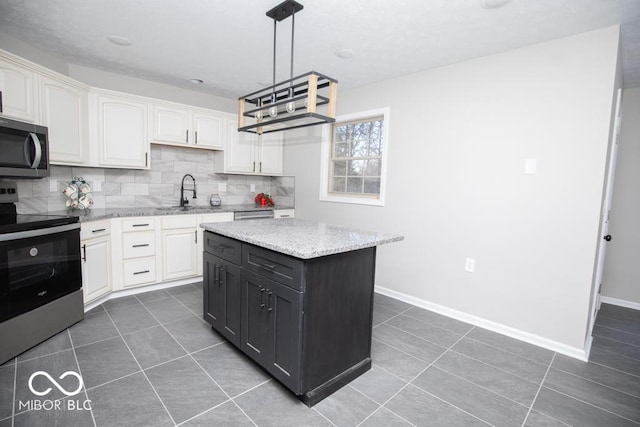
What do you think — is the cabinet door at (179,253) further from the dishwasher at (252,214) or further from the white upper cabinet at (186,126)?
the white upper cabinet at (186,126)

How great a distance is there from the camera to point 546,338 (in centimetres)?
250

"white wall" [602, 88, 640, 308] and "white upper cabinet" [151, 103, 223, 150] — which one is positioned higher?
"white upper cabinet" [151, 103, 223, 150]

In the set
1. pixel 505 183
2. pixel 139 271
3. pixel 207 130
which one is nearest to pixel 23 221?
pixel 139 271

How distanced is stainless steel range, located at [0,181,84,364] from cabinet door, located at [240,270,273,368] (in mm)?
1503

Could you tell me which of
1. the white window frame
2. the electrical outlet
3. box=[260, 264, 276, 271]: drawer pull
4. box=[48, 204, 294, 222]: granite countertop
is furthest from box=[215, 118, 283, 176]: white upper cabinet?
the electrical outlet

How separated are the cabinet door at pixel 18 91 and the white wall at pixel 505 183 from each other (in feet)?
10.4

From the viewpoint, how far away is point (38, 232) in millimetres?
2234

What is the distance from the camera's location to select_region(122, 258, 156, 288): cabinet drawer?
327 cm

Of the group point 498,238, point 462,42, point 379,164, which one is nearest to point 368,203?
point 379,164

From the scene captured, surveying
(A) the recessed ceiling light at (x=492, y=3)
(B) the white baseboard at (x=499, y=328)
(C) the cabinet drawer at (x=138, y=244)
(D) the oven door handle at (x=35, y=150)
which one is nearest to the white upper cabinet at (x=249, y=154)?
(C) the cabinet drawer at (x=138, y=244)

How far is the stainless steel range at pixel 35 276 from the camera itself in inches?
80.9

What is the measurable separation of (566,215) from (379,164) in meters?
1.87

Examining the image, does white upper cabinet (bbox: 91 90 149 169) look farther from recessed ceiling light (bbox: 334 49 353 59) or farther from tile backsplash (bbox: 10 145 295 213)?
recessed ceiling light (bbox: 334 49 353 59)

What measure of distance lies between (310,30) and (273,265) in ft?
6.03
